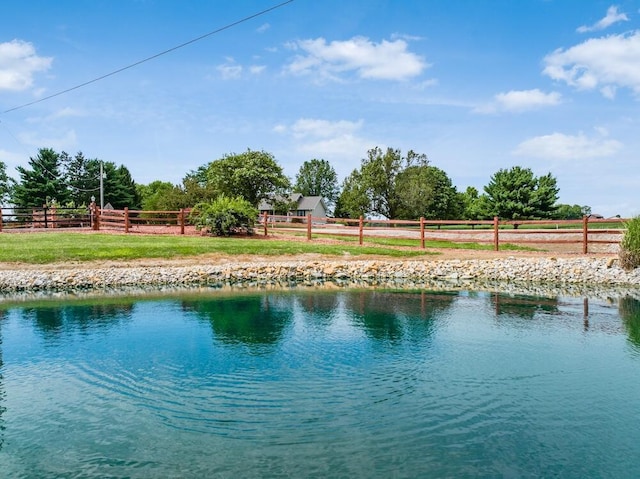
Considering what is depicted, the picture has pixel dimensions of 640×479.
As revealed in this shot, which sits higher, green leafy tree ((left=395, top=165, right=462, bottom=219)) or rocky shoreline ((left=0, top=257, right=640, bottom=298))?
green leafy tree ((left=395, top=165, right=462, bottom=219))

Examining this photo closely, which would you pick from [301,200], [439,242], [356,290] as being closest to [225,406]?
[356,290]

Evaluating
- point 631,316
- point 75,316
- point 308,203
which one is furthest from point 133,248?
point 308,203

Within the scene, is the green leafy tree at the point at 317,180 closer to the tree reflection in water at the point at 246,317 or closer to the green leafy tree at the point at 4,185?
the green leafy tree at the point at 4,185

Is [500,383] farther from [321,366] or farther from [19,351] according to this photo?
[19,351]

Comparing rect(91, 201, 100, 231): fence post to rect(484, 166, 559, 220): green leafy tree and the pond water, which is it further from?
rect(484, 166, 559, 220): green leafy tree

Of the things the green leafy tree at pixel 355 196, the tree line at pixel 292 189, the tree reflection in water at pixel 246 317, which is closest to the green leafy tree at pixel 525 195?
the tree line at pixel 292 189

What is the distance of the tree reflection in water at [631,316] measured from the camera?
8.38m

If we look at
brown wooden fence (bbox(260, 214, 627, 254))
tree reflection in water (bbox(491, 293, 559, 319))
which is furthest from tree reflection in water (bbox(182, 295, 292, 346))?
brown wooden fence (bbox(260, 214, 627, 254))

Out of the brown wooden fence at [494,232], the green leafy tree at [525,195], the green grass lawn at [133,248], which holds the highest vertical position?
the green leafy tree at [525,195]

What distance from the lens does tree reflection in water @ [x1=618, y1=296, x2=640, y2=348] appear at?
8.38 meters

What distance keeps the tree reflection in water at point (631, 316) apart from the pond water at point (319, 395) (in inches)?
3.5

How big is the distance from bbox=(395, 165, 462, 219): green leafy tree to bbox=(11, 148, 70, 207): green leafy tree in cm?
3469

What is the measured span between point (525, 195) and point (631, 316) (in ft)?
106

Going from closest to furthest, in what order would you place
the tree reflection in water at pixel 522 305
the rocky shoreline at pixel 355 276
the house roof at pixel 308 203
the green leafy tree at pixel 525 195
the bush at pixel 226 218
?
the tree reflection in water at pixel 522 305
the rocky shoreline at pixel 355 276
the bush at pixel 226 218
the green leafy tree at pixel 525 195
the house roof at pixel 308 203
